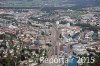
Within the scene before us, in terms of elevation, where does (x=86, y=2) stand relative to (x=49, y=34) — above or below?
below

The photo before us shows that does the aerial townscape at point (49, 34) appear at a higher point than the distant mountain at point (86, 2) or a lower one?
higher

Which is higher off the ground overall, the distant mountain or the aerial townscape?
the aerial townscape

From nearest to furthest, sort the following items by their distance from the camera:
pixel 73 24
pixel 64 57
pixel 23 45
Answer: pixel 64 57 → pixel 23 45 → pixel 73 24

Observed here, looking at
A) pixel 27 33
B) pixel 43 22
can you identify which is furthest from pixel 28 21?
pixel 27 33

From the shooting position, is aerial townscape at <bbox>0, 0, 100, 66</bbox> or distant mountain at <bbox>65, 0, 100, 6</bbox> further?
distant mountain at <bbox>65, 0, 100, 6</bbox>

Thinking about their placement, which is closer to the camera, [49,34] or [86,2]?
[49,34]

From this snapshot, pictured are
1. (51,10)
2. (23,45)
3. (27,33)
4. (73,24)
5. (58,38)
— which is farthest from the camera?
(51,10)

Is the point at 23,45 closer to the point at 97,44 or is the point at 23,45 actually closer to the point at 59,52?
the point at 59,52

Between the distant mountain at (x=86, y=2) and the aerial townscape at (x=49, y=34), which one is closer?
the aerial townscape at (x=49, y=34)
